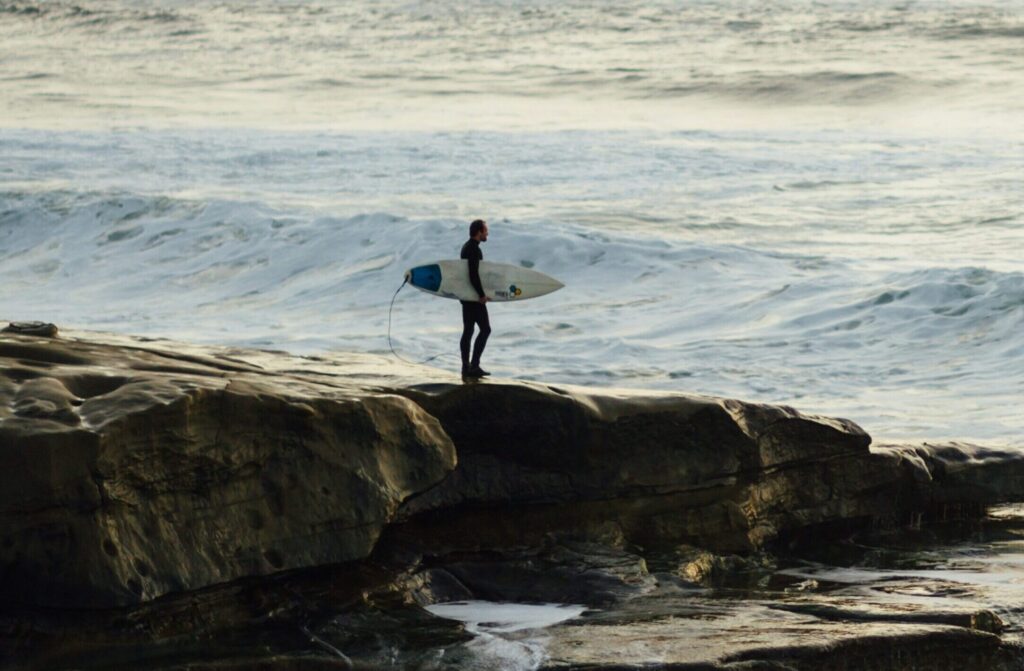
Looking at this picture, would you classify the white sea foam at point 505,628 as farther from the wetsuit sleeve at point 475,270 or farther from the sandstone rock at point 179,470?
the wetsuit sleeve at point 475,270

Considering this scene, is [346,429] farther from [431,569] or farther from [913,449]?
[913,449]

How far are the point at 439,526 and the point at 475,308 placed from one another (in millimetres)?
1505

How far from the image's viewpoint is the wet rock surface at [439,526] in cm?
659

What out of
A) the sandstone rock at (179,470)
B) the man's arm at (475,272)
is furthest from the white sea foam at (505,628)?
the man's arm at (475,272)

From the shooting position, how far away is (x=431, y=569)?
7.95 metres

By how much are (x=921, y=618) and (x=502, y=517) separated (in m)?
2.26

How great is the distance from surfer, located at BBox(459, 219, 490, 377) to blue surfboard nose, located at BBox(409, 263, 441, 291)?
0.20 m

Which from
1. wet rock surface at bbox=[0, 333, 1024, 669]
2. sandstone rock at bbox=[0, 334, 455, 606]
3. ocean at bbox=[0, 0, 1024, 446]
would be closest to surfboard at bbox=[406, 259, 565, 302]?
wet rock surface at bbox=[0, 333, 1024, 669]

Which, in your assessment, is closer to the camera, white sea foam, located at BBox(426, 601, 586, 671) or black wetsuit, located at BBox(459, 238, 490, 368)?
A: white sea foam, located at BBox(426, 601, 586, 671)

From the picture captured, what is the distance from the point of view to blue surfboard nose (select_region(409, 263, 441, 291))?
9.15 metres

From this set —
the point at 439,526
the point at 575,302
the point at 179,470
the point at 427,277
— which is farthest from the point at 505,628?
the point at 575,302

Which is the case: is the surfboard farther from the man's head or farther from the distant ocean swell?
the distant ocean swell

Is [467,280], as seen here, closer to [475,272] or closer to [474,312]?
[475,272]

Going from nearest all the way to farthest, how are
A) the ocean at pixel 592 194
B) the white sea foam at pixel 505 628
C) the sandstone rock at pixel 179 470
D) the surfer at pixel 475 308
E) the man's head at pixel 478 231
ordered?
the sandstone rock at pixel 179 470
the white sea foam at pixel 505 628
the surfer at pixel 475 308
the man's head at pixel 478 231
the ocean at pixel 592 194
